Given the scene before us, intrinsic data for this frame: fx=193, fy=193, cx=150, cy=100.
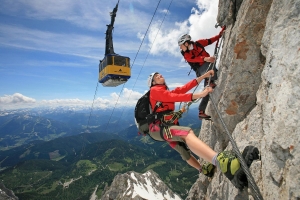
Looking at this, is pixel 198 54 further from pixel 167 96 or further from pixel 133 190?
pixel 133 190

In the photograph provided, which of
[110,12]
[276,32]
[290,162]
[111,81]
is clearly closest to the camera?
[290,162]

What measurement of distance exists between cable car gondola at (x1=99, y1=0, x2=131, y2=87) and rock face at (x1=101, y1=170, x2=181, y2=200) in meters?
50.7

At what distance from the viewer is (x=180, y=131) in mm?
5707

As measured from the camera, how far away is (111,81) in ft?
75.1

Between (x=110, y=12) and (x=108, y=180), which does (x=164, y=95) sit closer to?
(x=110, y=12)

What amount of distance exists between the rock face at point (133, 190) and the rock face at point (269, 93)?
62612 mm

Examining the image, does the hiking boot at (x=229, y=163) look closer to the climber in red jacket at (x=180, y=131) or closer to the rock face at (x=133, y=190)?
the climber in red jacket at (x=180, y=131)

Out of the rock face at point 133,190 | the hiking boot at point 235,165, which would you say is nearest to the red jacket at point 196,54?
the hiking boot at point 235,165

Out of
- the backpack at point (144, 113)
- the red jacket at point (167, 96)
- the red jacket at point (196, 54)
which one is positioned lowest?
the backpack at point (144, 113)

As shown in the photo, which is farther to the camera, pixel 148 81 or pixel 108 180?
pixel 108 180

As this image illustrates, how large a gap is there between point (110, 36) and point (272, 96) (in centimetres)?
2387

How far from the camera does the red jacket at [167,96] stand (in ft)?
19.1

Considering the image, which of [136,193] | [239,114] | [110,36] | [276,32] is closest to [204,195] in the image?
[239,114]

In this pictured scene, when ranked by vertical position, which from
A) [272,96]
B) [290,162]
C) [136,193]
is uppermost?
[272,96]
